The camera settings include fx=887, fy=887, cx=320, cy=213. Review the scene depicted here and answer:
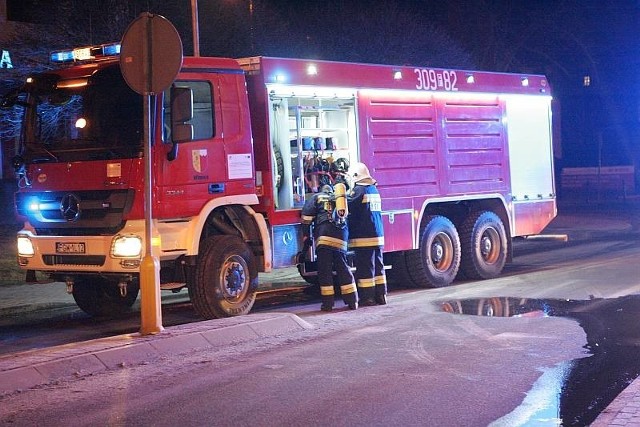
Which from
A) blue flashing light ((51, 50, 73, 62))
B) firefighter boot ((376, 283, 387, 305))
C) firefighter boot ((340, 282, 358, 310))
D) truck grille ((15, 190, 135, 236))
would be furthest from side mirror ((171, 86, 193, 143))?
firefighter boot ((376, 283, 387, 305))

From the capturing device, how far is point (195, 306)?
9570mm

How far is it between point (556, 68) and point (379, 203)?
41050mm

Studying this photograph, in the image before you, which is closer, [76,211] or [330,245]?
[76,211]

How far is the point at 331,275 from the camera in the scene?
10289 mm

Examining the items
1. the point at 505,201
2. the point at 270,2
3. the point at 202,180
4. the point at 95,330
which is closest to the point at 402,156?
the point at 505,201

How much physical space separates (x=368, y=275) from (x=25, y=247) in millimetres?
3931

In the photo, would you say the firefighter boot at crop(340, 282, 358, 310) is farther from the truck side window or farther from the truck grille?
the truck grille

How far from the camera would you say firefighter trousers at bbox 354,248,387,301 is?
34.9 ft

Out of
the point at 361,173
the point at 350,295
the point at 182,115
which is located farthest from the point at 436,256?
the point at 182,115

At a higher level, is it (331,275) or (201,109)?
(201,109)

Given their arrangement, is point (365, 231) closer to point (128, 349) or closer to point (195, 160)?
point (195, 160)

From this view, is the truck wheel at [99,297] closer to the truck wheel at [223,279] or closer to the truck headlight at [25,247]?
the truck headlight at [25,247]

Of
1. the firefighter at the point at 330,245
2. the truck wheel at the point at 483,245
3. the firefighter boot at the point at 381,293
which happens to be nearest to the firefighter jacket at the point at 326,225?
the firefighter at the point at 330,245

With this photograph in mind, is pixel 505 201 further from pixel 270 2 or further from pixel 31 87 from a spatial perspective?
pixel 270 2
